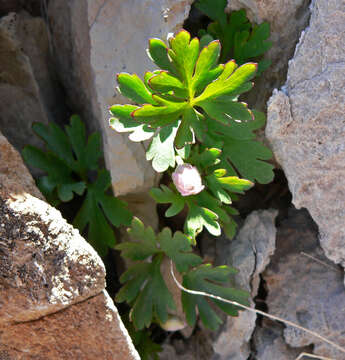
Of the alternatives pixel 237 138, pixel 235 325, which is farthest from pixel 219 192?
pixel 235 325

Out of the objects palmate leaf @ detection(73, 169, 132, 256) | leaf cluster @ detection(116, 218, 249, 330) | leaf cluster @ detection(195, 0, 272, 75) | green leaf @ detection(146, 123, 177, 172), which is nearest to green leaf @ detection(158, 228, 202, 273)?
leaf cluster @ detection(116, 218, 249, 330)

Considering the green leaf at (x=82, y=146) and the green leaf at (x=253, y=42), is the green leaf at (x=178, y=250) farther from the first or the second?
the green leaf at (x=253, y=42)

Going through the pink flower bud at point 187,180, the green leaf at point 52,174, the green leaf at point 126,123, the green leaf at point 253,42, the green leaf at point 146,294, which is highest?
the green leaf at point 253,42

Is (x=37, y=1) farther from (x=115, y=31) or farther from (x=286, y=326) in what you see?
(x=286, y=326)

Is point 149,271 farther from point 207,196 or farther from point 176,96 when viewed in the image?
point 176,96

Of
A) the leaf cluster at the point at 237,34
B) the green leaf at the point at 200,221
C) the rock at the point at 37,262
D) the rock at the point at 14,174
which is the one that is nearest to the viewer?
the rock at the point at 37,262

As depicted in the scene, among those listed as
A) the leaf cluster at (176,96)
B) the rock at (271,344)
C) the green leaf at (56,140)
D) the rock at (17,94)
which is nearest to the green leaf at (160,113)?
the leaf cluster at (176,96)

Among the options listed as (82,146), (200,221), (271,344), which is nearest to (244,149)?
(200,221)
